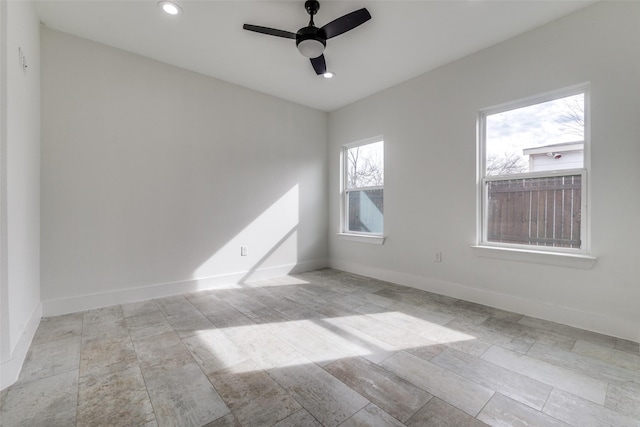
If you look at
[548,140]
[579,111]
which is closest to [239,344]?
[548,140]

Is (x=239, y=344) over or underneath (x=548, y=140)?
underneath

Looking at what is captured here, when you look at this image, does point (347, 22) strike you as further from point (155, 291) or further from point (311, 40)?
point (155, 291)

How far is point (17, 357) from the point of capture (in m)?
Result: 1.74

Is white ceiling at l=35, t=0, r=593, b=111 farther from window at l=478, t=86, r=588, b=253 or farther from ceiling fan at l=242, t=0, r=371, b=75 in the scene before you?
window at l=478, t=86, r=588, b=253

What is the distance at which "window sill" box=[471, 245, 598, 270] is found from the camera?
2346 mm

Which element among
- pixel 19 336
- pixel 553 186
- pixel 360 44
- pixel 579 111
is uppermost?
pixel 360 44

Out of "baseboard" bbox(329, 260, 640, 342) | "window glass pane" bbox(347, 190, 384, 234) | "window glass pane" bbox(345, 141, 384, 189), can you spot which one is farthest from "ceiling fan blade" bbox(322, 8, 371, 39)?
"baseboard" bbox(329, 260, 640, 342)

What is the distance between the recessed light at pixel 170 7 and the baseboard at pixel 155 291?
275cm

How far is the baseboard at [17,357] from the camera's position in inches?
62.4

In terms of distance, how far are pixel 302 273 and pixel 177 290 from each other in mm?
1809

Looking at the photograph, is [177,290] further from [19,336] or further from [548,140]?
[548,140]

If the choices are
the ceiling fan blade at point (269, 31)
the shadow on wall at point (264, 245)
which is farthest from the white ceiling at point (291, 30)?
the shadow on wall at point (264, 245)

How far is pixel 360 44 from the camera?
112 inches

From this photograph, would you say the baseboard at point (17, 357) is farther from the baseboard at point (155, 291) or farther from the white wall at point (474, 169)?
the white wall at point (474, 169)
